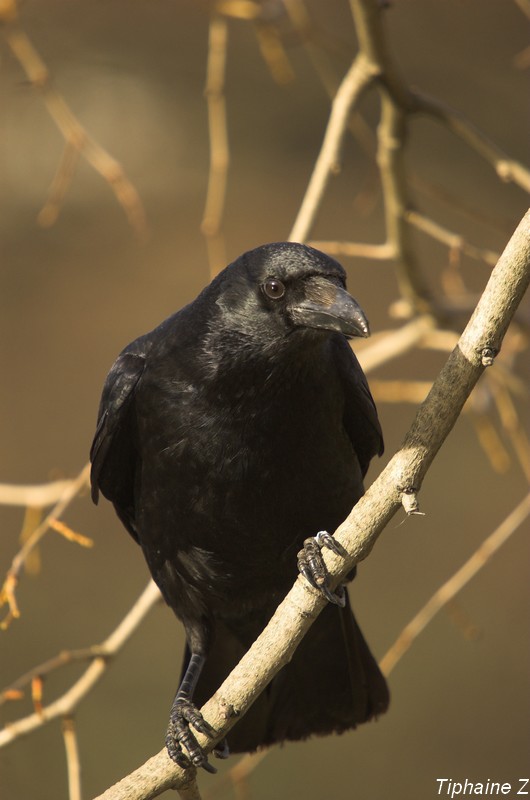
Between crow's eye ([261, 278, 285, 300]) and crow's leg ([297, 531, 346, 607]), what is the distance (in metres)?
0.60

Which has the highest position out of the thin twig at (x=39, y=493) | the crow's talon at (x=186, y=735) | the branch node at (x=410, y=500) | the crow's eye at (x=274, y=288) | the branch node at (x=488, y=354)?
the crow's eye at (x=274, y=288)

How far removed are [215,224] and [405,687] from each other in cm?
508

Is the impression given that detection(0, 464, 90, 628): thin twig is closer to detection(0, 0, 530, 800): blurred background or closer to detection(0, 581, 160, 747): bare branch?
detection(0, 581, 160, 747): bare branch

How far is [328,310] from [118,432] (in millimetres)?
893

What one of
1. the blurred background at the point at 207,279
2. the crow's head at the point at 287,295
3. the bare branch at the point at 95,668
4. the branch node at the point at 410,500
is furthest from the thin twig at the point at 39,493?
the blurred background at the point at 207,279

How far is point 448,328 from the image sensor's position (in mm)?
3879

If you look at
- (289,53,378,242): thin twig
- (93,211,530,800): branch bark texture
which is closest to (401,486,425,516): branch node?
(93,211,530,800): branch bark texture

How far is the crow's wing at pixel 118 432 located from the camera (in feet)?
10.8

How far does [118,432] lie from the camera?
11.0ft

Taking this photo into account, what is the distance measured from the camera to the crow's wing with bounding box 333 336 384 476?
10.5ft

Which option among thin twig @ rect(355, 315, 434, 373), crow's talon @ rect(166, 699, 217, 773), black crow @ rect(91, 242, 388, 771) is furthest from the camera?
thin twig @ rect(355, 315, 434, 373)

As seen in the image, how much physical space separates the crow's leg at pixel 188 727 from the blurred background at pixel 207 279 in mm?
4021

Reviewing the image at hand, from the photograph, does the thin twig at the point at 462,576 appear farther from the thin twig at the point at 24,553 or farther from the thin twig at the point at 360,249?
the thin twig at the point at 24,553

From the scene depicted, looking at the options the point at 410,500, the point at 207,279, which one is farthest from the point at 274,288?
the point at 207,279
